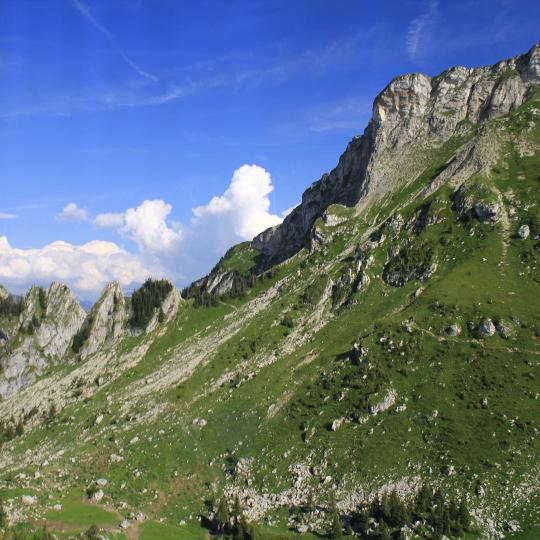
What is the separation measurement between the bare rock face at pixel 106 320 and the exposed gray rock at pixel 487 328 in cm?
11324

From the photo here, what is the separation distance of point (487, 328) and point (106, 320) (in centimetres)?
12279

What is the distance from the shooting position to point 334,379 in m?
108

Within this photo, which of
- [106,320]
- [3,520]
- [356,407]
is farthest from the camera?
[106,320]

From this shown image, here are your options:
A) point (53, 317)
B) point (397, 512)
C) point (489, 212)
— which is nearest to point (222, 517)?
point (397, 512)

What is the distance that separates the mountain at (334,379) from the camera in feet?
262

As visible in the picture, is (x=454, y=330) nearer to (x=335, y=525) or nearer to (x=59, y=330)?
(x=335, y=525)

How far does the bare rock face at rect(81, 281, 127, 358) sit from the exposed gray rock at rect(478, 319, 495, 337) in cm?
11324

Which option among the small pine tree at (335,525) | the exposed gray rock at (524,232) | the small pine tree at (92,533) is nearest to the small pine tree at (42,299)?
the small pine tree at (92,533)

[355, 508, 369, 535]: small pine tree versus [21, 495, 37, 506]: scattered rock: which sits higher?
[21, 495, 37, 506]: scattered rock

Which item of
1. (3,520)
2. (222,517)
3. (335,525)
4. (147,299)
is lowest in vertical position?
(335,525)

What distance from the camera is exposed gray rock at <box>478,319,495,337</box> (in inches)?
4048

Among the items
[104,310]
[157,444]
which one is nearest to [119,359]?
[104,310]

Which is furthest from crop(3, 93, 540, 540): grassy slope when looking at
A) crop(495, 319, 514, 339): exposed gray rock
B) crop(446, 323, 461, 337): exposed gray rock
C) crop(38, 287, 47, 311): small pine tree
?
crop(38, 287, 47, 311): small pine tree

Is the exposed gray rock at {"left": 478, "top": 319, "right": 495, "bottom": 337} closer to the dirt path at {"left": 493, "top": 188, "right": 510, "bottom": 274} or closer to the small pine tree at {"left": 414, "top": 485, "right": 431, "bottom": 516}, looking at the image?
the dirt path at {"left": 493, "top": 188, "right": 510, "bottom": 274}
